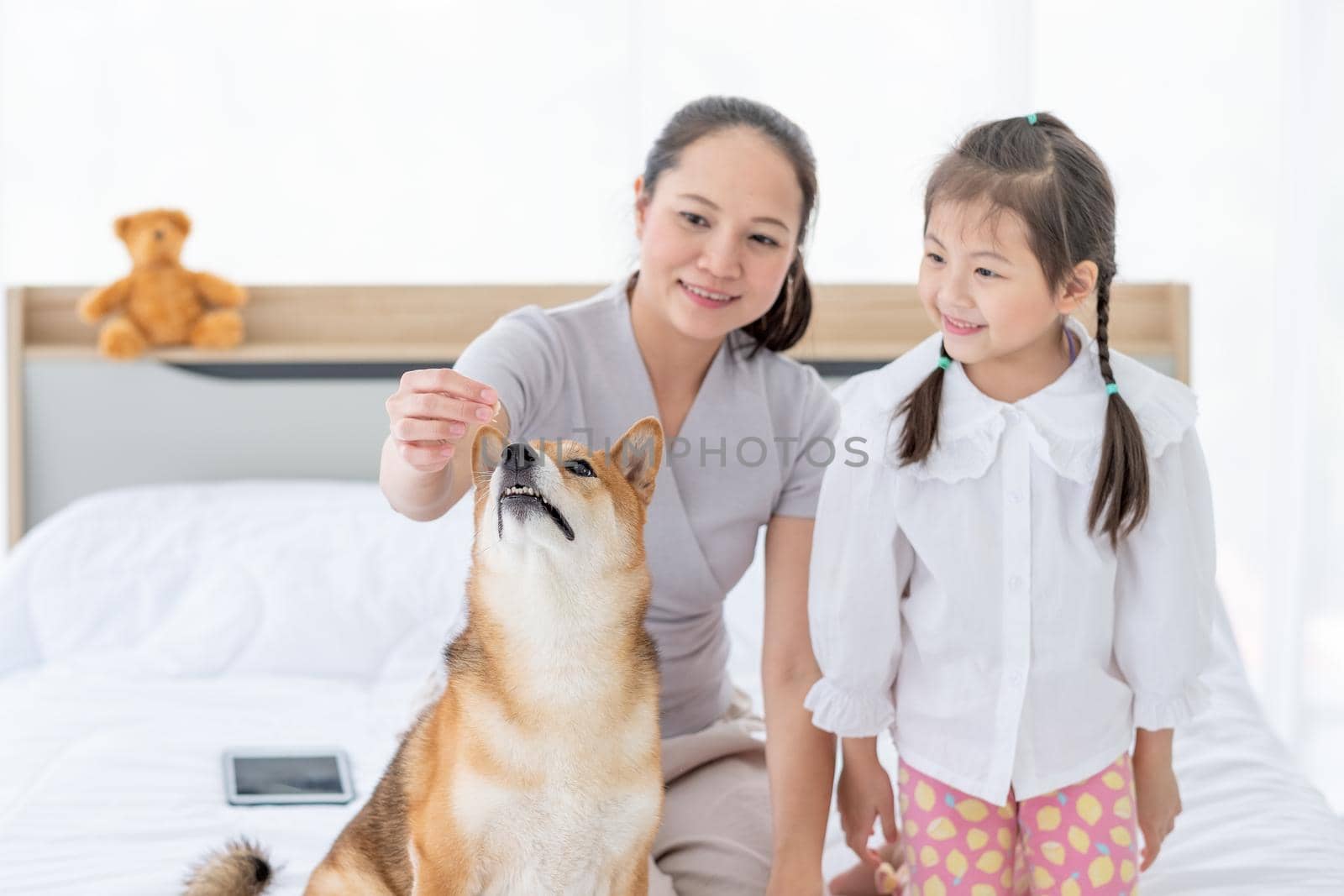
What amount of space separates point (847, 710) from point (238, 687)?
1.37 m

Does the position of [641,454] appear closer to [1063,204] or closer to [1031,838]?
[1063,204]

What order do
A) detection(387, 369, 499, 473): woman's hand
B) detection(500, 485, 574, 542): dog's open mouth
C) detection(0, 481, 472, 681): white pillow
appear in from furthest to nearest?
1. detection(0, 481, 472, 681): white pillow
2. detection(387, 369, 499, 473): woman's hand
3. detection(500, 485, 574, 542): dog's open mouth

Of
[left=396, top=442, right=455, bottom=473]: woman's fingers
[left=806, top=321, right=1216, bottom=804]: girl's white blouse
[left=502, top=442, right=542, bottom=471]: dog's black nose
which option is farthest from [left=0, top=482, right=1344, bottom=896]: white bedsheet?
[left=502, top=442, right=542, bottom=471]: dog's black nose

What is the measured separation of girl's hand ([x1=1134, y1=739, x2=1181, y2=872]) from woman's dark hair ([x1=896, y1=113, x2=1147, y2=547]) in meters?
0.31

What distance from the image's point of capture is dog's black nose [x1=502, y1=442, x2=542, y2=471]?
1.04 meters

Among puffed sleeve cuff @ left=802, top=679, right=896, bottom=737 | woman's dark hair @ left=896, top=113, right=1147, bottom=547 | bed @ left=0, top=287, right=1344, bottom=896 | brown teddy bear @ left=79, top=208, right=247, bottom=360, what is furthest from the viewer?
brown teddy bear @ left=79, top=208, right=247, bottom=360

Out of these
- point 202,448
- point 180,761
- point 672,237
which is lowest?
point 180,761

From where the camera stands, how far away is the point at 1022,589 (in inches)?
57.1

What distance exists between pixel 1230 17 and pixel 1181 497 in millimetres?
2430

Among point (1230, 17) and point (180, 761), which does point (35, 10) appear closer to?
point (180, 761)

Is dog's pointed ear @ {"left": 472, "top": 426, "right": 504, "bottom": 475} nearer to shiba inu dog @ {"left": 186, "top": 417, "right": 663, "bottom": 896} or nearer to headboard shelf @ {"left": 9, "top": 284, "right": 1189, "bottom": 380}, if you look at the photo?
shiba inu dog @ {"left": 186, "top": 417, "right": 663, "bottom": 896}

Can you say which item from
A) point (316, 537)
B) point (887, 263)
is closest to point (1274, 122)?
point (887, 263)

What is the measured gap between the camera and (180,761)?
199cm

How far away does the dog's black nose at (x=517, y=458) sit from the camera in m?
1.04
